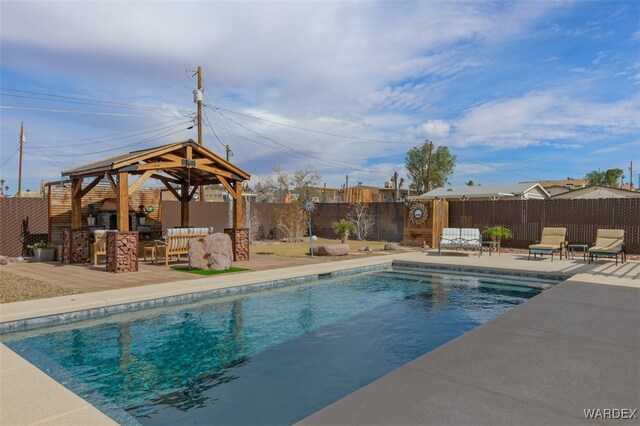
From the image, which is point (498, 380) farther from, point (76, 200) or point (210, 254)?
point (76, 200)

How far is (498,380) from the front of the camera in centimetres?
323

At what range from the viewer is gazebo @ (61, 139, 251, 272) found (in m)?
9.97

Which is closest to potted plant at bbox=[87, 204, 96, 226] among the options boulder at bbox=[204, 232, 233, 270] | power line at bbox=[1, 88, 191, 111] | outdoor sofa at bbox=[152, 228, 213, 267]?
outdoor sofa at bbox=[152, 228, 213, 267]

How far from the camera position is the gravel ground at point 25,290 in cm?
673

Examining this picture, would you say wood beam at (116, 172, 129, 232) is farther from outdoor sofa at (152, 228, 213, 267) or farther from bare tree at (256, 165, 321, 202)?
bare tree at (256, 165, 321, 202)

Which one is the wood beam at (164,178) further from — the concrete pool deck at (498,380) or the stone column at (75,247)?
the concrete pool deck at (498,380)

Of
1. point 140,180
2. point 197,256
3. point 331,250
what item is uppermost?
point 140,180

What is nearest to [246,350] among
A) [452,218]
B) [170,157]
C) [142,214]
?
[170,157]

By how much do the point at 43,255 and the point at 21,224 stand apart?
2.07 m

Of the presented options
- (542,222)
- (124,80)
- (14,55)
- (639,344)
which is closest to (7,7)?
(14,55)

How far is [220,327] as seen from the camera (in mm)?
6055

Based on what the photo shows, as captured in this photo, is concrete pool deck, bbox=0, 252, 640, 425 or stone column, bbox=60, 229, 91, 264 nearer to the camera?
concrete pool deck, bbox=0, 252, 640, 425

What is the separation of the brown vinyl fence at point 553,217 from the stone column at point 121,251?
13.8 metres

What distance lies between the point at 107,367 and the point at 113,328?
1.46m
